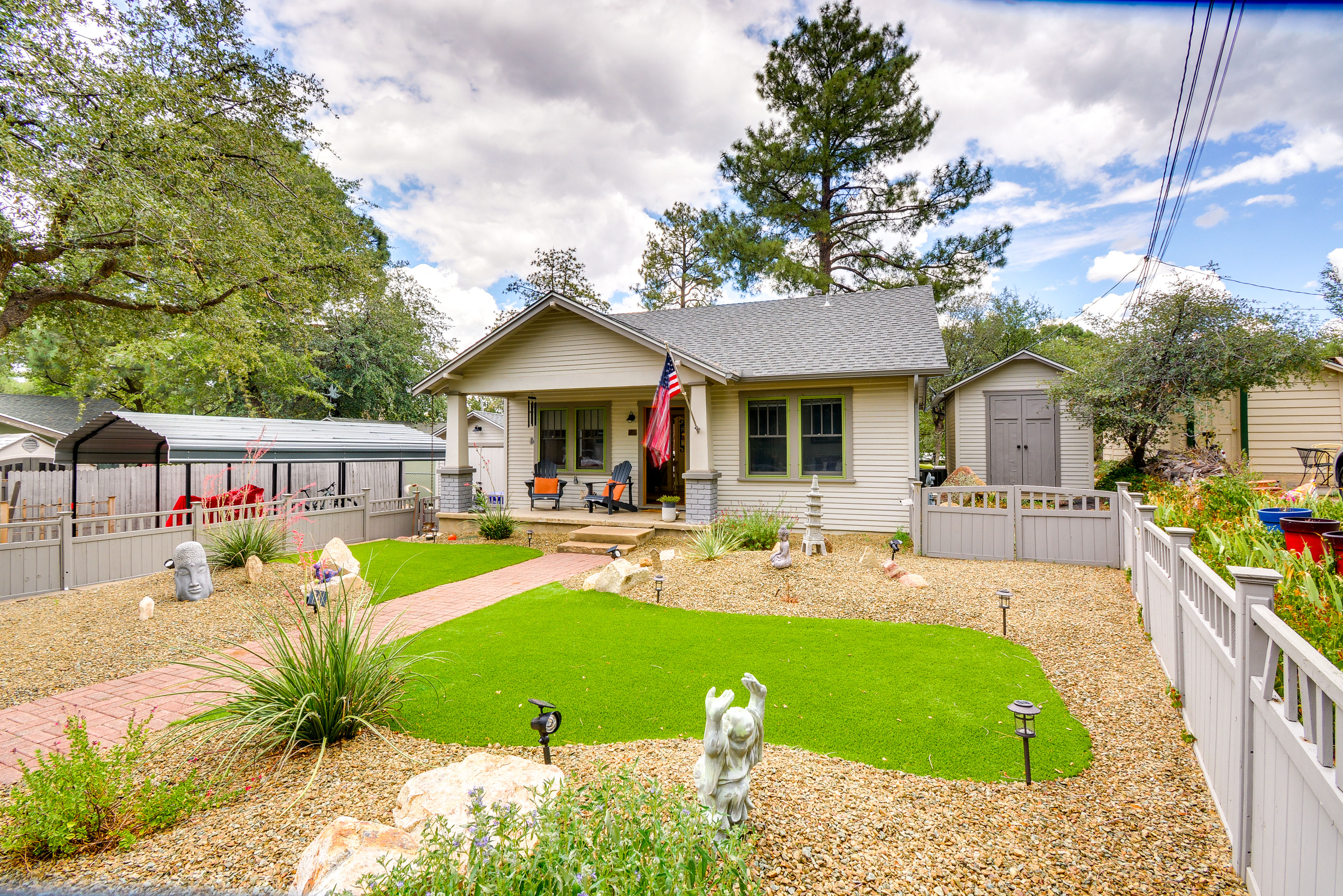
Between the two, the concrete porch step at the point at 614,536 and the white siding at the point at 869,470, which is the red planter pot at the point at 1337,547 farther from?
the concrete porch step at the point at 614,536

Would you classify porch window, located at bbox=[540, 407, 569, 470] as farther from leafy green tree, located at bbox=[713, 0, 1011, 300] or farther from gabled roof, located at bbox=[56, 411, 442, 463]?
leafy green tree, located at bbox=[713, 0, 1011, 300]

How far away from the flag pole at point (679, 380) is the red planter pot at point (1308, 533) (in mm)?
7172

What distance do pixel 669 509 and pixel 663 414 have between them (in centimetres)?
195

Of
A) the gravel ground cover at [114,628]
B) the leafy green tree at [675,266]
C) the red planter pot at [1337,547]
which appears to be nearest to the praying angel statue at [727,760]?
the red planter pot at [1337,547]

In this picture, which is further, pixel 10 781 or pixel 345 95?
pixel 345 95

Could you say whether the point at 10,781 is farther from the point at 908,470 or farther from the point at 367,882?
the point at 908,470

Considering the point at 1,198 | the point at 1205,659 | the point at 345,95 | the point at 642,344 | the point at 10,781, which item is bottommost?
the point at 10,781

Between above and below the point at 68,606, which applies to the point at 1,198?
above

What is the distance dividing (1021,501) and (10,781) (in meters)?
9.52

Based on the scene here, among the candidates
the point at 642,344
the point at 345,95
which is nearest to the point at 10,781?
the point at 642,344

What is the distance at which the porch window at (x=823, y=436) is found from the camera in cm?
1066

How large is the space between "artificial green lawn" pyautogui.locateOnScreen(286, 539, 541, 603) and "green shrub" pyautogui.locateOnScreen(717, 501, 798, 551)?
3.22 metres

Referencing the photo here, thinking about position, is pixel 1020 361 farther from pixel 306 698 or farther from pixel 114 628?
pixel 114 628

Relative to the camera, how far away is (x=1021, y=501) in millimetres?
7910
